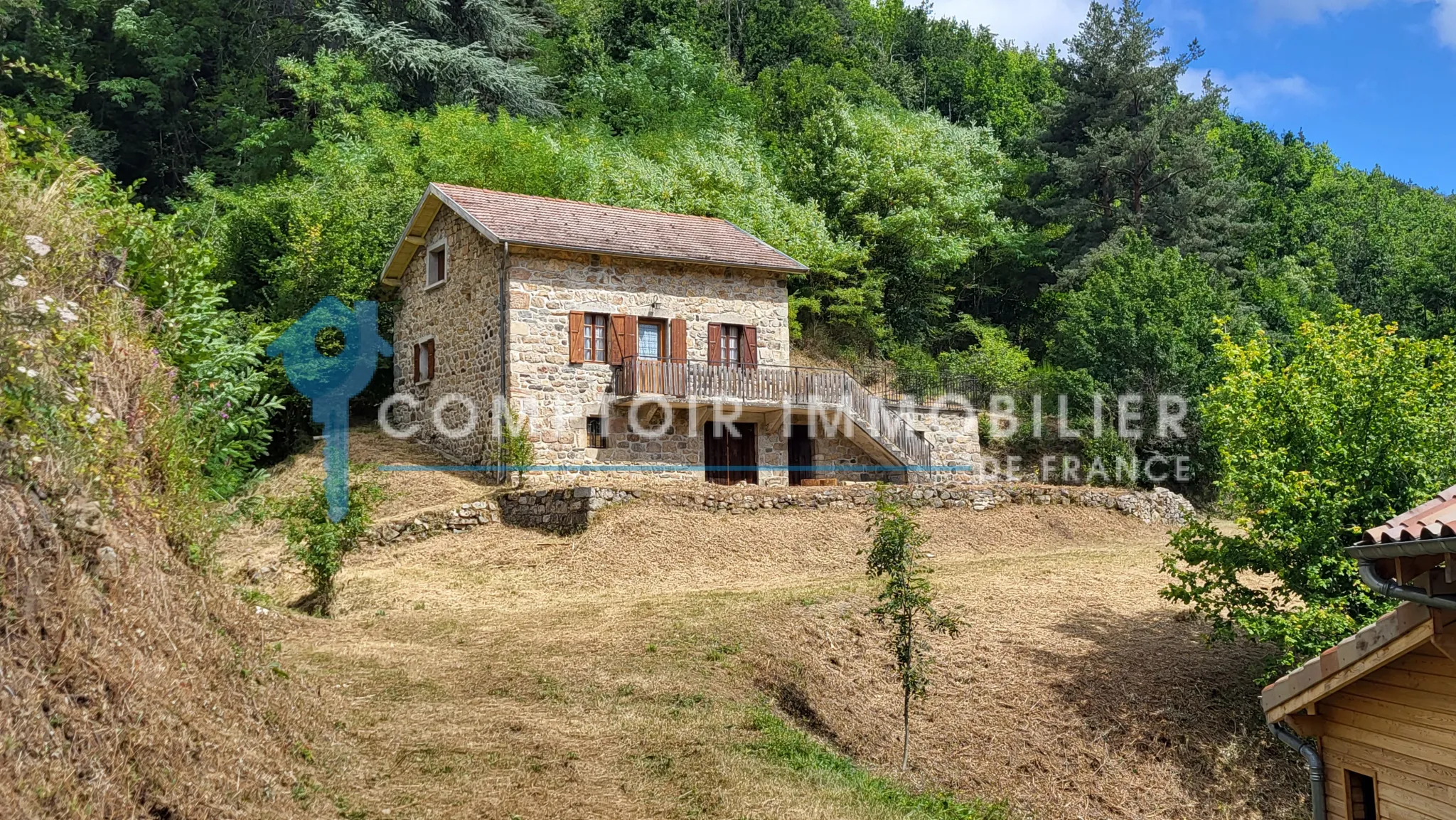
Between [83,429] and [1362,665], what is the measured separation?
838cm

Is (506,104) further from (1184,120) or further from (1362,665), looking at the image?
(1362,665)

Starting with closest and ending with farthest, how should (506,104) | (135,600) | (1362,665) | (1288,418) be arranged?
1. (135,600)
2. (1362,665)
3. (1288,418)
4. (506,104)

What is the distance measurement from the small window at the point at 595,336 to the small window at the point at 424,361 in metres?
4.59

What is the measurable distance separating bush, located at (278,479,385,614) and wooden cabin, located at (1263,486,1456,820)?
10470mm

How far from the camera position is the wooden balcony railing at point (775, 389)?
873 inches

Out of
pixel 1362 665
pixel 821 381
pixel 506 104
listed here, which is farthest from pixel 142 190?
pixel 1362 665

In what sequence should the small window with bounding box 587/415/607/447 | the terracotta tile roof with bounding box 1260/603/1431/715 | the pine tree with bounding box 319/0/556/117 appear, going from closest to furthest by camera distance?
1. the terracotta tile roof with bounding box 1260/603/1431/715
2. the small window with bounding box 587/415/607/447
3. the pine tree with bounding box 319/0/556/117

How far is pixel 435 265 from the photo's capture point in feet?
82.6

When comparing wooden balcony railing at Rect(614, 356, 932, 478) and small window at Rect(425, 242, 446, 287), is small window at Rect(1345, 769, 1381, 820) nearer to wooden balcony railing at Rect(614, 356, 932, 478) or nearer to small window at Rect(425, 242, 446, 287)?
wooden balcony railing at Rect(614, 356, 932, 478)

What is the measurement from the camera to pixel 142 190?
38250mm

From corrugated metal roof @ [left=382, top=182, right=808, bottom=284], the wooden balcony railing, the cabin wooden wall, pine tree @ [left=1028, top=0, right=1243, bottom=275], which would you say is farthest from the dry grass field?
pine tree @ [left=1028, top=0, right=1243, bottom=275]

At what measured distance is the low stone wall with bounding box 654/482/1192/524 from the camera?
64.5ft

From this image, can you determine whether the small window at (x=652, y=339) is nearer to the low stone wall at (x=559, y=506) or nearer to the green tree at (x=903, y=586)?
the low stone wall at (x=559, y=506)
